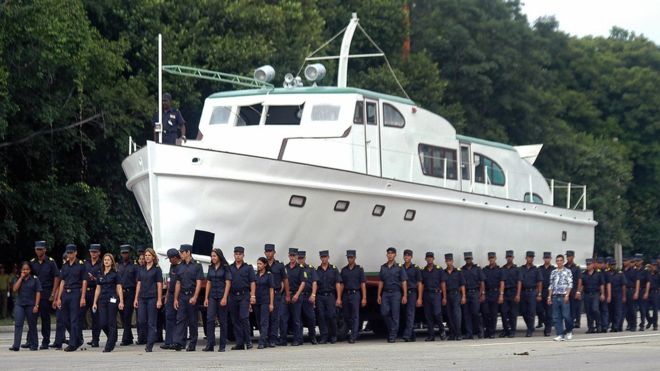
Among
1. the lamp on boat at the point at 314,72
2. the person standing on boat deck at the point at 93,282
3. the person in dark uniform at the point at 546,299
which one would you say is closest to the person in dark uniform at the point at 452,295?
the person in dark uniform at the point at 546,299

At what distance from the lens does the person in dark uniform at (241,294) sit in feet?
66.1

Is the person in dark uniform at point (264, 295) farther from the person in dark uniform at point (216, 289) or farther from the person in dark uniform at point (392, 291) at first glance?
the person in dark uniform at point (392, 291)

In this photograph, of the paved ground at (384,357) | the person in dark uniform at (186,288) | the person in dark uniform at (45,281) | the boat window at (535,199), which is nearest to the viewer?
the paved ground at (384,357)

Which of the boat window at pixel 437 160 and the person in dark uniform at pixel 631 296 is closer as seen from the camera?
the boat window at pixel 437 160

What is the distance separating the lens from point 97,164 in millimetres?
35875

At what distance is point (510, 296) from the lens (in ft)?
81.8

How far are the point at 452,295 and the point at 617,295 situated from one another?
4.38 metres

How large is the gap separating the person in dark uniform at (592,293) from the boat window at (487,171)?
10.1 feet

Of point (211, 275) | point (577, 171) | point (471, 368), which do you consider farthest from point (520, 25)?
point (471, 368)

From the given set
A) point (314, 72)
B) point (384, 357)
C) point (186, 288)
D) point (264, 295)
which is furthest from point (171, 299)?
point (314, 72)

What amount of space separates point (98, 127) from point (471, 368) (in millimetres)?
21123

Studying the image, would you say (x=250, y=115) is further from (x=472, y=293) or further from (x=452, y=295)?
(x=472, y=293)

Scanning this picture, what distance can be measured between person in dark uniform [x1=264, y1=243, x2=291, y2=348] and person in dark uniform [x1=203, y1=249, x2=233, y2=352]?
1138mm

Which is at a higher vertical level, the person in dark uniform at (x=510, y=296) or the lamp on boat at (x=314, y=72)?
the lamp on boat at (x=314, y=72)
